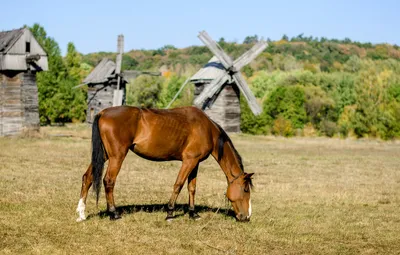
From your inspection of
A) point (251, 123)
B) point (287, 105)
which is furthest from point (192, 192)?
point (287, 105)

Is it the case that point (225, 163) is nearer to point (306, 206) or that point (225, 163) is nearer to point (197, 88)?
point (306, 206)

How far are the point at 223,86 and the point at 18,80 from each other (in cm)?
1552

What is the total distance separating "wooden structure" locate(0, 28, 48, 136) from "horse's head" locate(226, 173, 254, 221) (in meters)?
28.7

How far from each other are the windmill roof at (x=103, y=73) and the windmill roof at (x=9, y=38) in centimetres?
1303

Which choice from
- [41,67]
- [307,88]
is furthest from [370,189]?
[307,88]

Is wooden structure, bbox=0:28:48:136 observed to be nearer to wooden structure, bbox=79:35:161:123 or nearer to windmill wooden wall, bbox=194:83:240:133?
wooden structure, bbox=79:35:161:123

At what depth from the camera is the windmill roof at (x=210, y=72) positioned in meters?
43.8

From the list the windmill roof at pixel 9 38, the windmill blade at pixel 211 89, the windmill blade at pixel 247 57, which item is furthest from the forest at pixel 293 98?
the windmill roof at pixel 9 38

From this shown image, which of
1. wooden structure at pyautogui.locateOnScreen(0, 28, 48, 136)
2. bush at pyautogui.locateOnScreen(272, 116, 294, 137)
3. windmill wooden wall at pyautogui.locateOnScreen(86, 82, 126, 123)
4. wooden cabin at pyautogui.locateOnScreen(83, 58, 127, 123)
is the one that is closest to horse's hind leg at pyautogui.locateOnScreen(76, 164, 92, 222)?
wooden structure at pyautogui.locateOnScreen(0, 28, 48, 136)

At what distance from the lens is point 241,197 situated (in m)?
11.0

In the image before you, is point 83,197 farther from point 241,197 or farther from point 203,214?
point 241,197

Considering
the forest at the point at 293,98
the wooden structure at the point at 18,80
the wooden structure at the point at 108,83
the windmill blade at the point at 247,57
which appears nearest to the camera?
the wooden structure at the point at 18,80

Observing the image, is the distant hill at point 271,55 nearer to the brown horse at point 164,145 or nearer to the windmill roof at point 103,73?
the windmill roof at point 103,73

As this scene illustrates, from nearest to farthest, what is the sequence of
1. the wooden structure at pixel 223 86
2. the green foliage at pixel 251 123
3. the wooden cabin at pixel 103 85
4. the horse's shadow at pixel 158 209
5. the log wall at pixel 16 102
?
the horse's shadow at pixel 158 209, the log wall at pixel 16 102, the wooden structure at pixel 223 86, the wooden cabin at pixel 103 85, the green foliage at pixel 251 123
